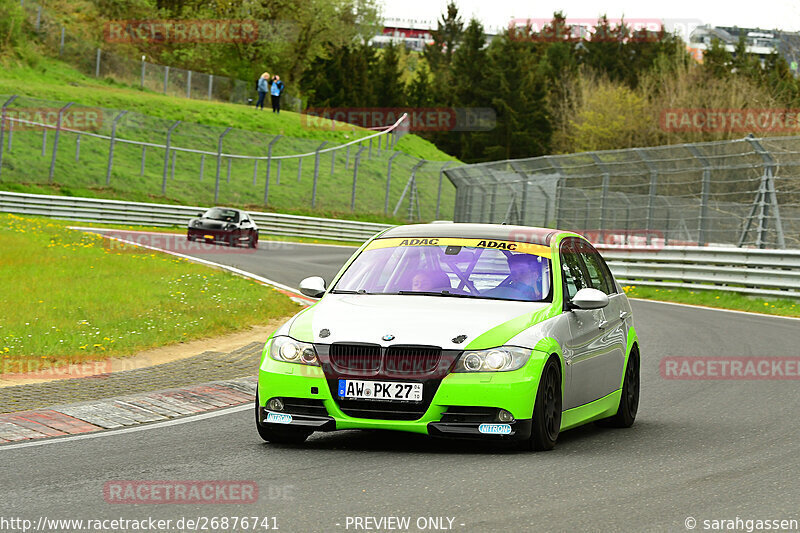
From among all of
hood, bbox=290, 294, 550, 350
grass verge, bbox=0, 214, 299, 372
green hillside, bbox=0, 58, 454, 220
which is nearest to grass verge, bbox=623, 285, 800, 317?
grass verge, bbox=0, 214, 299, 372

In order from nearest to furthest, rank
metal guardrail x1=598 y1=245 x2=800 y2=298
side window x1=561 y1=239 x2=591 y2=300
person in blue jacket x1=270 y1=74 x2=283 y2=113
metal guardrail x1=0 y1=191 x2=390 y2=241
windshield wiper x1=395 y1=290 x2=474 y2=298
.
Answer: windshield wiper x1=395 y1=290 x2=474 y2=298 → side window x1=561 y1=239 x2=591 y2=300 → metal guardrail x1=598 y1=245 x2=800 y2=298 → metal guardrail x1=0 y1=191 x2=390 y2=241 → person in blue jacket x1=270 y1=74 x2=283 y2=113

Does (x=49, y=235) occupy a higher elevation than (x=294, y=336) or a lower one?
lower

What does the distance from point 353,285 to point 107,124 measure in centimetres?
4762

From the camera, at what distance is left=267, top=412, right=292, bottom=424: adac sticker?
7.73 metres

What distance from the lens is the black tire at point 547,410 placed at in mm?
7578

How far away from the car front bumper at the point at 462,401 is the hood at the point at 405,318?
235 mm

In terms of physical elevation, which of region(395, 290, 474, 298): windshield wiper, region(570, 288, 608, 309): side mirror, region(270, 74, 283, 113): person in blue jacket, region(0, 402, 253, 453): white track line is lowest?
region(0, 402, 253, 453): white track line

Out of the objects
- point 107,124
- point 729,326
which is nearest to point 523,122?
point 107,124

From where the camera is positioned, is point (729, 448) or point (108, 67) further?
point (108, 67)

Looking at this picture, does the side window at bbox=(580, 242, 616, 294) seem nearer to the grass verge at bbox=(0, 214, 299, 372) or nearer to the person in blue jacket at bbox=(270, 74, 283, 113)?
the grass verge at bbox=(0, 214, 299, 372)

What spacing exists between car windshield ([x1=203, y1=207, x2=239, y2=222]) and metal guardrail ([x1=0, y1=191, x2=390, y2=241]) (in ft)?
21.1

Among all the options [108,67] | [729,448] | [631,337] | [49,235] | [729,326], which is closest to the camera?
[729,448]

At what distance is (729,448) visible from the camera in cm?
809

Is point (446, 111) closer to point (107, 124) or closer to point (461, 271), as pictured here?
point (107, 124)
